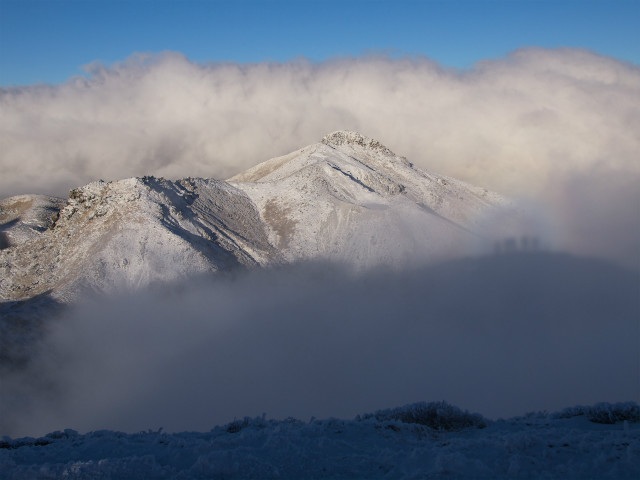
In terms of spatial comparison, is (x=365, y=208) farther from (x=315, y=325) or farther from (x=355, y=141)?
(x=355, y=141)

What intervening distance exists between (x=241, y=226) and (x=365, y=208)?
13.3 m

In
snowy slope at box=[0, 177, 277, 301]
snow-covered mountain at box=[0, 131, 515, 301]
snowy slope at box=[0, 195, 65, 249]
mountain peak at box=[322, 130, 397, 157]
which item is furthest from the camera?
mountain peak at box=[322, 130, 397, 157]

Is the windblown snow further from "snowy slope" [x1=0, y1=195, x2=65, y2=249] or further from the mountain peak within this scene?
"snowy slope" [x1=0, y1=195, x2=65, y2=249]

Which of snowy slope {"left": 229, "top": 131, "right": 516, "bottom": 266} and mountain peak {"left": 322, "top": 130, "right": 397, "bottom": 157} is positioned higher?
mountain peak {"left": 322, "top": 130, "right": 397, "bottom": 157}

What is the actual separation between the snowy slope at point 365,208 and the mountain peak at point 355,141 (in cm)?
49

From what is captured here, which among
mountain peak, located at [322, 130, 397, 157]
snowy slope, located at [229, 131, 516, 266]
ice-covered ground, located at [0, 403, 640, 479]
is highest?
mountain peak, located at [322, 130, 397, 157]

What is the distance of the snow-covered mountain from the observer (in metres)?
39.7

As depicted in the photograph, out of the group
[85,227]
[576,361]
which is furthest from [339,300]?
[85,227]

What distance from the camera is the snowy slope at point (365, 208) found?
1977 inches

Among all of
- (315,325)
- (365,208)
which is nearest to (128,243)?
(315,325)

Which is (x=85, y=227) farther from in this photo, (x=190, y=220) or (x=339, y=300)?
(x=339, y=300)

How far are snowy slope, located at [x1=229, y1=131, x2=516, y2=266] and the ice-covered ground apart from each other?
125 feet

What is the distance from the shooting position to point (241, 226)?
169ft

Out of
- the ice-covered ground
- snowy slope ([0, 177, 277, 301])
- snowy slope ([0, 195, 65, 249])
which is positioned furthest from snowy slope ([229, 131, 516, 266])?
the ice-covered ground
